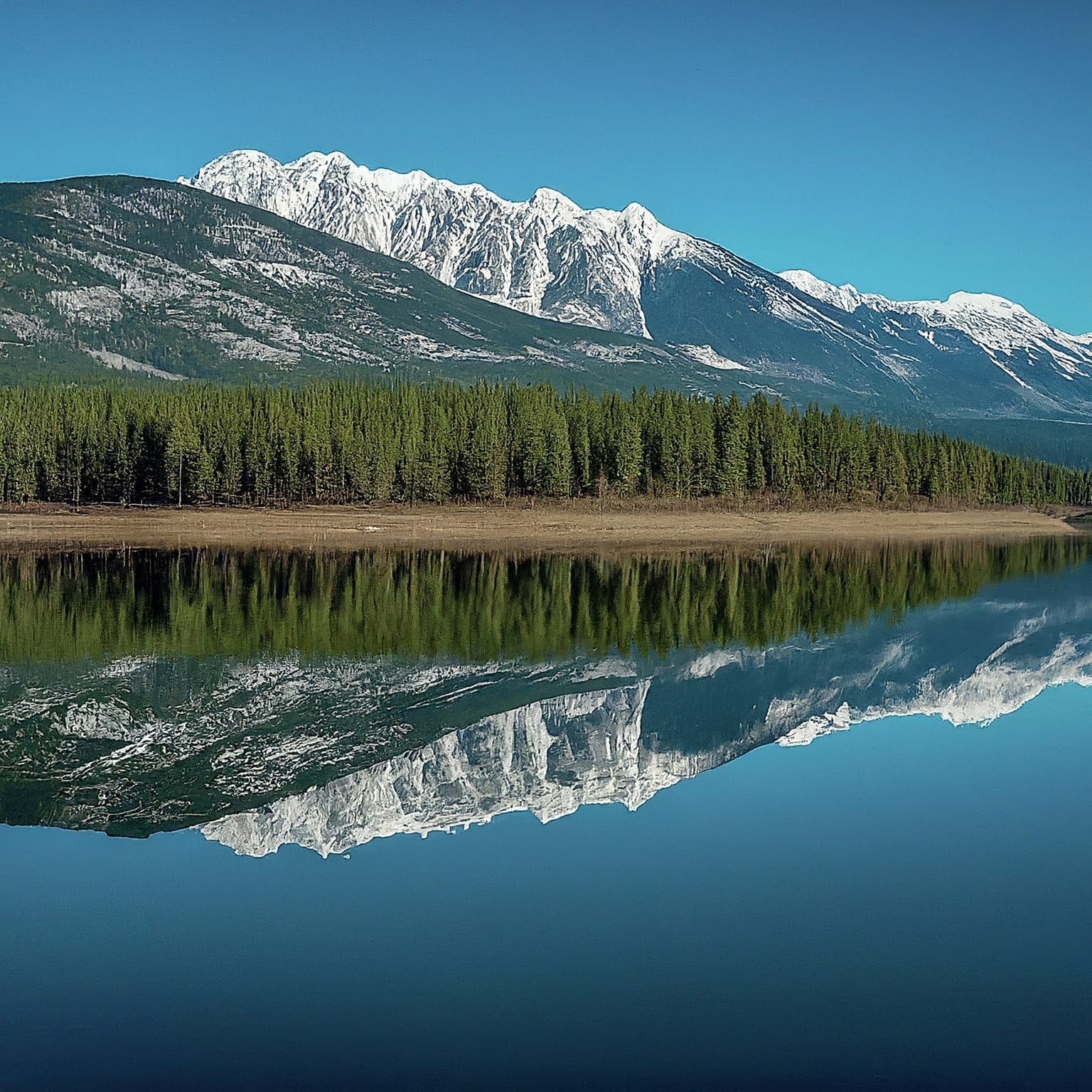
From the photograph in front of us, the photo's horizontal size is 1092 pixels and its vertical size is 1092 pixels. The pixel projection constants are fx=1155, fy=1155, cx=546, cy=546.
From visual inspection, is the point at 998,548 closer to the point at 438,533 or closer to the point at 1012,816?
the point at 438,533

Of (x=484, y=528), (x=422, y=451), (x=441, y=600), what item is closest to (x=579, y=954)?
(x=441, y=600)

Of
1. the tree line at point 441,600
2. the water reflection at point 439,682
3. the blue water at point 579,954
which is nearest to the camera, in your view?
the blue water at point 579,954

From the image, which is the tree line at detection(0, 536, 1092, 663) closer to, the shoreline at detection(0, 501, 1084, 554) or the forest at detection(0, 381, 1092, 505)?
the shoreline at detection(0, 501, 1084, 554)

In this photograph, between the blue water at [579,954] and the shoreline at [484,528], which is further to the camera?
the shoreline at [484,528]

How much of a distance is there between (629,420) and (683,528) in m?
20.2

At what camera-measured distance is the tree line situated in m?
35.0

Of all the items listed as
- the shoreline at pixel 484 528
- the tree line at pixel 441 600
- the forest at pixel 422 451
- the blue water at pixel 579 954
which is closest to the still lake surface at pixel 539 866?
the blue water at pixel 579 954

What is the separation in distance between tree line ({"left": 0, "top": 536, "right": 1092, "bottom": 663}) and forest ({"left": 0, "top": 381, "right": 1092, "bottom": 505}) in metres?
36.6

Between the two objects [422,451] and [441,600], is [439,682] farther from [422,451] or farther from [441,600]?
[422,451]

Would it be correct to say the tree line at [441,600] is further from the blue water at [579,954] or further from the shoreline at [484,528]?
the blue water at [579,954]

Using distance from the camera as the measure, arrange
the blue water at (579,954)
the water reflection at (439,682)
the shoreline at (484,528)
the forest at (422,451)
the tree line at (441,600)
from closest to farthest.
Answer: the blue water at (579,954)
the water reflection at (439,682)
the tree line at (441,600)
the shoreline at (484,528)
the forest at (422,451)

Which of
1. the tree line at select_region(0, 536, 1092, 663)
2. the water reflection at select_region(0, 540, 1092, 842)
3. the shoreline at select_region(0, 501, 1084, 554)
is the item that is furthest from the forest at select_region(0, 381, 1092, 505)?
the water reflection at select_region(0, 540, 1092, 842)

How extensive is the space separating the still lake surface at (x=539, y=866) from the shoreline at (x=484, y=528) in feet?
175

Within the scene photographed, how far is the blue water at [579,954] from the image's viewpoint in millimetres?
10047
